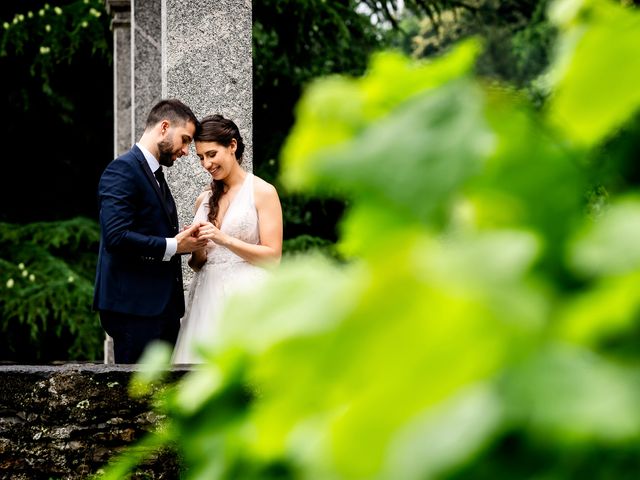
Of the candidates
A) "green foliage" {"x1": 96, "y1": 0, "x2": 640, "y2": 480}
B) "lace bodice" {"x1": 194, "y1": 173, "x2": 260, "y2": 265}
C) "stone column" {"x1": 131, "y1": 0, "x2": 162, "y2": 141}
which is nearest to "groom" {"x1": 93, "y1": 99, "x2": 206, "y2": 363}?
"lace bodice" {"x1": 194, "y1": 173, "x2": 260, "y2": 265}

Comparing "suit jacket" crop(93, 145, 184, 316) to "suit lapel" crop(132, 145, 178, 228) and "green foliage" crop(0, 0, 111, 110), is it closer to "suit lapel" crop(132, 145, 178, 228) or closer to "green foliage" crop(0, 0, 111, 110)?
"suit lapel" crop(132, 145, 178, 228)

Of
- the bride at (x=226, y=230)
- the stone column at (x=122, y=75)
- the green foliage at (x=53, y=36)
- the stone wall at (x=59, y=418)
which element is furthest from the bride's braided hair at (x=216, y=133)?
the green foliage at (x=53, y=36)

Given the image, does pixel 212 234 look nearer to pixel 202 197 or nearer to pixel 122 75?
pixel 202 197

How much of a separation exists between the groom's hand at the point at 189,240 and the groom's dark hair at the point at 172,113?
612 millimetres

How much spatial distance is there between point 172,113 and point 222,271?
92cm

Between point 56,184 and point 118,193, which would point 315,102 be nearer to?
point 118,193

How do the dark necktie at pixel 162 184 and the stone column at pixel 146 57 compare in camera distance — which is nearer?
the dark necktie at pixel 162 184

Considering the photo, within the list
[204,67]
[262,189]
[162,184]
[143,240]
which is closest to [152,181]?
[162,184]

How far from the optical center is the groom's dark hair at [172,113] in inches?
215

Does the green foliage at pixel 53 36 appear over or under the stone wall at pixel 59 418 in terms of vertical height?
over

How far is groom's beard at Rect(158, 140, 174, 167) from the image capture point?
5.53 meters

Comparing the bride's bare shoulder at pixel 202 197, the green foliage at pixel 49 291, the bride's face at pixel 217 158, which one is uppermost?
the bride's face at pixel 217 158

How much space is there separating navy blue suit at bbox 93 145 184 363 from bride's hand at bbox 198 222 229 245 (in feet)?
0.72

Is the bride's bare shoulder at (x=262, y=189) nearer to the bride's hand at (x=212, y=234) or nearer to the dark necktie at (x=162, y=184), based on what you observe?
the bride's hand at (x=212, y=234)
